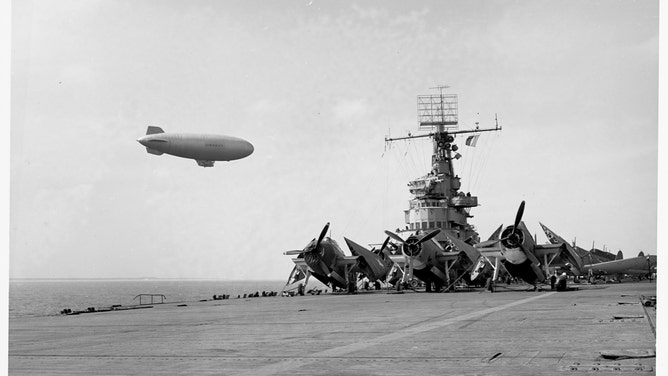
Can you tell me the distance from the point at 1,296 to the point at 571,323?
16.4 metres

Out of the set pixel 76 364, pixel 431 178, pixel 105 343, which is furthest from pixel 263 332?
pixel 431 178

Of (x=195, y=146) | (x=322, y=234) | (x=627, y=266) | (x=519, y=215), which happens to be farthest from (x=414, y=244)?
(x=627, y=266)

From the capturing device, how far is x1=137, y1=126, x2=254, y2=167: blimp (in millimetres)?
43906

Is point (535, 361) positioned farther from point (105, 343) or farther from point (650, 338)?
point (105, 343)

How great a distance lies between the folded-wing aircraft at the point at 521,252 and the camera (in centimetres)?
4844

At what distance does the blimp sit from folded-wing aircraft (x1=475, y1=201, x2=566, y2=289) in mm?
21153

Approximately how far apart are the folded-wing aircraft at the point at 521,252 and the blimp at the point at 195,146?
2115cm

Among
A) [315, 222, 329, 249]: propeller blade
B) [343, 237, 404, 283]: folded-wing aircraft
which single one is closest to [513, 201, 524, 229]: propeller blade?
[343, 237, 404, 283]: folded-wing aircraft

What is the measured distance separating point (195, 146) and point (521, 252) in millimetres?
25172

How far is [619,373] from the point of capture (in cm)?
1088

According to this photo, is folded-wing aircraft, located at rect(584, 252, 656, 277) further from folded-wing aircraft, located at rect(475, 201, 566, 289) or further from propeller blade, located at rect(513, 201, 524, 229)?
propeller blade, located at rect(513, 201, 524, 229)

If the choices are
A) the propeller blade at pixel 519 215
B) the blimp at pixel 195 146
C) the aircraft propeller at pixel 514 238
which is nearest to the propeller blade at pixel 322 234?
the blimp at pixel 195 146

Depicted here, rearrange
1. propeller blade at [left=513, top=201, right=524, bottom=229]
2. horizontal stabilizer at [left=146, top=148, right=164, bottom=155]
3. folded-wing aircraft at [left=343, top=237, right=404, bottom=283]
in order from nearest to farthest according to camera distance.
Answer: horizontal stabilizer at [left=146, top=148, right=164, bottom=155]
propeller blade at [left=513, top=201, right=524, bottom=229]
folded-wing aircraft at [left=343, top=237, right=404, bottom=283]

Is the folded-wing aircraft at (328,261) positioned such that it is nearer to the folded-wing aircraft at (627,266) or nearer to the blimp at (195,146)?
the blimp at (195,146)
